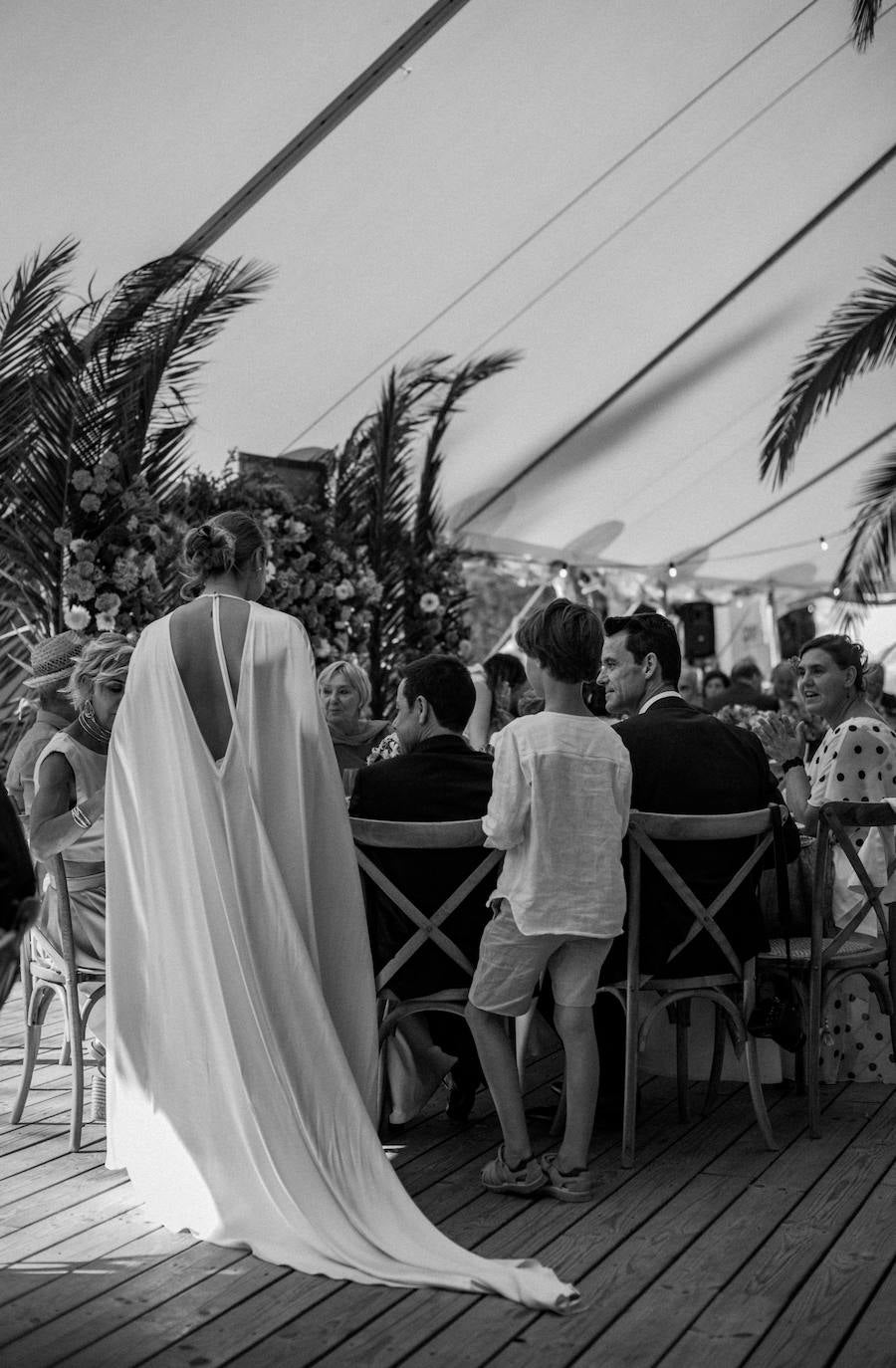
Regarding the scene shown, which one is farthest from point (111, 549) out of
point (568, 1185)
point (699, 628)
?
point (699, 628)

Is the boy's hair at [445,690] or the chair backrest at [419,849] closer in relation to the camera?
the chair backrest at [419,849]

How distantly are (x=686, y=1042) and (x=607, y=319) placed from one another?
6.56 metres

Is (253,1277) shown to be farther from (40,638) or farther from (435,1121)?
(40,638)

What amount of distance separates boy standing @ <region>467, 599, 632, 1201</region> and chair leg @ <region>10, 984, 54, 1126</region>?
1.44 m

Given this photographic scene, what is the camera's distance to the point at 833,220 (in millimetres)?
10109

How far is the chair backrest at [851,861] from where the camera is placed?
3904 mm

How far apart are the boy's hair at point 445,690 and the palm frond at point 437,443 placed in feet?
16.1

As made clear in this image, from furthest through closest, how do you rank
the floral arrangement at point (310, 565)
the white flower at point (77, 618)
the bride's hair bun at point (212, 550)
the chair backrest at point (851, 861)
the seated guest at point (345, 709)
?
the floral arrangement at point (310, 565)
the white flower at point (77, 618)
the seated guest at point (345, 709)
the chair backrest at point (851, 861)
the bride's hair bun at point (212, 550)

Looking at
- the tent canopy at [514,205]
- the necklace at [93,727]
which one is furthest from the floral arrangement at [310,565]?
the necklace at [93,727]

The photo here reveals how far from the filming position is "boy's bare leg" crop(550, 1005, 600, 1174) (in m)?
3.41

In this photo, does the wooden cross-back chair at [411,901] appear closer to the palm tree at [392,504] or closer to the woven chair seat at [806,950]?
the woven chair seat at [806,950]

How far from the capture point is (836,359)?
8672mm

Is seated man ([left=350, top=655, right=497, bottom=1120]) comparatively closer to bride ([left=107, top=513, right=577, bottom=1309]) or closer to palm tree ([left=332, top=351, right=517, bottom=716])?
bride ([left=107, top=513, right=577, bottom=1309])

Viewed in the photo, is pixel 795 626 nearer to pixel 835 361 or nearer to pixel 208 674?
pixel 835 361
